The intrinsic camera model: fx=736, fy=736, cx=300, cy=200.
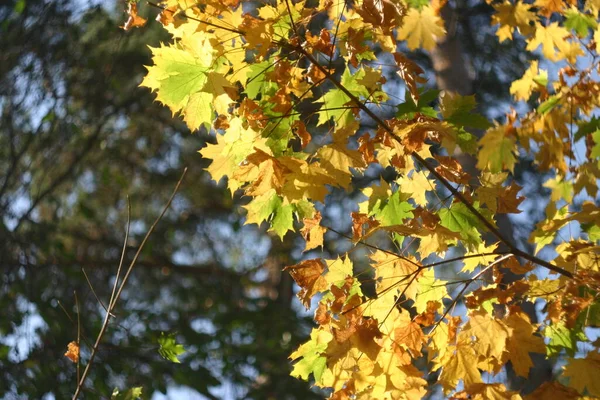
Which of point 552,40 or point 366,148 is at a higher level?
point 366,148

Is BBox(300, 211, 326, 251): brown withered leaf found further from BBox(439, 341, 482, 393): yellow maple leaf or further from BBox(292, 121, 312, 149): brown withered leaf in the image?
BBox(439, 341, 482, 393): yellow maple leaf

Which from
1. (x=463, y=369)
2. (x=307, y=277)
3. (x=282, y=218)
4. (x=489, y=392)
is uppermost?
(x=282, y=218)

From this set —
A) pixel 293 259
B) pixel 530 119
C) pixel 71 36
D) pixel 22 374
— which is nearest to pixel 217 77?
pixel 530 119

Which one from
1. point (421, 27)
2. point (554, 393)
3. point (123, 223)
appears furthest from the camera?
point (123, 223)

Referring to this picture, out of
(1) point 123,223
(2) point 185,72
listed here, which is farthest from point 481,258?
(1) point 123,223

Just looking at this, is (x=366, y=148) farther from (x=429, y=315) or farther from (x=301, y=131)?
(x=429, y=315)

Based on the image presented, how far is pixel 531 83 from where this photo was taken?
116 inches

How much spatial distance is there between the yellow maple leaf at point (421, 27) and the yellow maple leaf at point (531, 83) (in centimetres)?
62

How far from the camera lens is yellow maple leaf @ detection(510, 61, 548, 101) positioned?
290 centimetres

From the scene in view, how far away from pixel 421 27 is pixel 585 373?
1225 mm

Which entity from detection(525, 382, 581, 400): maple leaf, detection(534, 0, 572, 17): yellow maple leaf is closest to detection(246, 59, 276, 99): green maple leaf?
detection(525, 382, 581, 400): maple leaf

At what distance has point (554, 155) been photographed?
2.83 m

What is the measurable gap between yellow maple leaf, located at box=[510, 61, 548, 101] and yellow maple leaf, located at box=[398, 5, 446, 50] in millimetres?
623

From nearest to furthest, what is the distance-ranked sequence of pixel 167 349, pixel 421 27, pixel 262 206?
pixel 262 206
pixel 167 349
pixel 421 27
